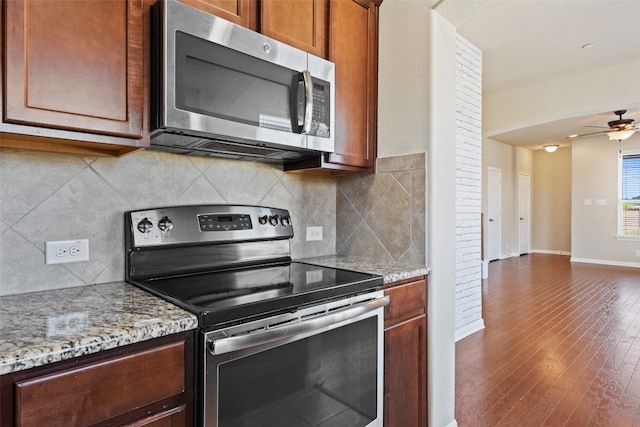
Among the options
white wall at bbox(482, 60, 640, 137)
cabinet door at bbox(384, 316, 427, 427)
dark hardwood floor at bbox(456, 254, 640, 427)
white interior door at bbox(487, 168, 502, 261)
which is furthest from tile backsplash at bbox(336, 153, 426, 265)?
white interior door at bbox(487, 168, 502, 261)

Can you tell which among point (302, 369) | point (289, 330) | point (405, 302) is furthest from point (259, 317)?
point (405, 302)

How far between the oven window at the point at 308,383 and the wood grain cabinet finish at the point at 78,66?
0.86 metres

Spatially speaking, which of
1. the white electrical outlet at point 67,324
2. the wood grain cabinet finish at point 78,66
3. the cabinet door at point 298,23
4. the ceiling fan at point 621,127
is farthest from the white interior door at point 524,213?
the white electrical outlet at point 67,324

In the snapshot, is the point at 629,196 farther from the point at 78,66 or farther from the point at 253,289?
the point at 78,66

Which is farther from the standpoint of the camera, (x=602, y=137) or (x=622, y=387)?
(x=602, y=137)

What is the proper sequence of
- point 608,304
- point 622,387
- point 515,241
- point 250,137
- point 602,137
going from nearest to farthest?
point 250,137, point 622,387, point 608,304, point 602,137, point 515,241

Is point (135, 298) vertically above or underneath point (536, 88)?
underneath

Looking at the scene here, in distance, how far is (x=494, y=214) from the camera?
8047 millimetres

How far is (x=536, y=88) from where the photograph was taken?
6.26m

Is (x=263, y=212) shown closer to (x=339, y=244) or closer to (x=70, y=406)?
(x=339, y=244)

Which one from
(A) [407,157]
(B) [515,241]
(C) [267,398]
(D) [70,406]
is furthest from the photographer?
(B) [515,241]

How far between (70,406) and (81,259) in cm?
71

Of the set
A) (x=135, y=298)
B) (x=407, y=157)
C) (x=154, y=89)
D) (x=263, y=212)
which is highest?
(x=154, y=89)

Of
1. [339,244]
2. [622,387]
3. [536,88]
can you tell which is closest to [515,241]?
[536,88]
